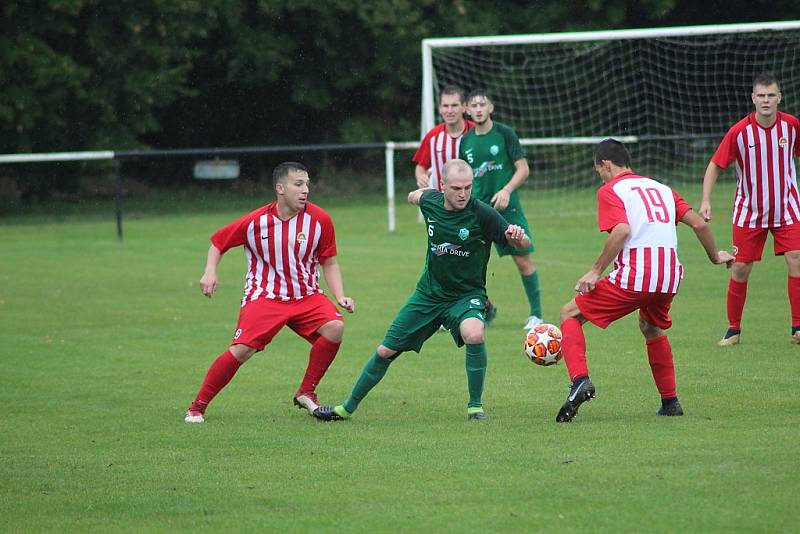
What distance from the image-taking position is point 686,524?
15.2 ft

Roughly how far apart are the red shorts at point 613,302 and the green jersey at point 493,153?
4016 millimetres

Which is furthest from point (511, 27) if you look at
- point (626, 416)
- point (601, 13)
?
point (626, 416)

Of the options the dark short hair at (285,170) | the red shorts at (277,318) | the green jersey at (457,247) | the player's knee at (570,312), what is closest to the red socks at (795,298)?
the player's knee at (570,312)

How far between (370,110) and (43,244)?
1484 cm

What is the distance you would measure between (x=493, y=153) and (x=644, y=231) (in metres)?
4.26

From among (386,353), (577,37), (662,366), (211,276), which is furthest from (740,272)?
(577,37)

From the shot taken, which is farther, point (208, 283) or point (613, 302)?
point (208, 283)

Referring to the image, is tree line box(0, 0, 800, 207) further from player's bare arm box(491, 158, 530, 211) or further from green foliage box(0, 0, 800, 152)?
player's bare arm box(491, 158, 530, 211)

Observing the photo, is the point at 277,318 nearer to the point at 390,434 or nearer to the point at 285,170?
the point at 285,170

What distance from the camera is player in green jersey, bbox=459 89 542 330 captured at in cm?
1062

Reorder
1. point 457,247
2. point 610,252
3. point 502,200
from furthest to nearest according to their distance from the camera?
point 502,200
point 457,247
point 610,252

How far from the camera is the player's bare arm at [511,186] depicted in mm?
9812

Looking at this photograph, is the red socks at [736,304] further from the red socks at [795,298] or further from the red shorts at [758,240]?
the red socks at [795,298]

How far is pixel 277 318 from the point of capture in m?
7.27
